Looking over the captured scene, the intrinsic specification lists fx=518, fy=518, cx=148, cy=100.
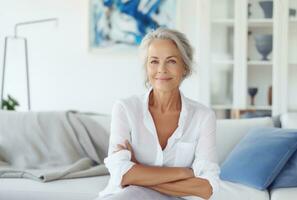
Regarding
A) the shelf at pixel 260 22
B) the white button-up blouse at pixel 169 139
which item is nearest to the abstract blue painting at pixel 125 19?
the shelf at pixel 260 22

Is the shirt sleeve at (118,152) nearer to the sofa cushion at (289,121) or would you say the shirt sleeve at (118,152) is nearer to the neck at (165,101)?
the neck at (165,101)

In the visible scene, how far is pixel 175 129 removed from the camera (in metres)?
1.95

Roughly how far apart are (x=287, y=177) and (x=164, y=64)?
3.02 feet

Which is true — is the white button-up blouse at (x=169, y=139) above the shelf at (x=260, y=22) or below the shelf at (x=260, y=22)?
below

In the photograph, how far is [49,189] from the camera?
2459 mm

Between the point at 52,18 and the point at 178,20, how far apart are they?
1107 mm

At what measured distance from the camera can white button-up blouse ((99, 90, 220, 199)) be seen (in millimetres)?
1892

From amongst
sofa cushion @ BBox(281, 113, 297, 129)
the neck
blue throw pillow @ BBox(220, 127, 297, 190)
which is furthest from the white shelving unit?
the neck

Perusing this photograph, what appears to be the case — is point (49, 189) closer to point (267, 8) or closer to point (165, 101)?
point (165, 101)

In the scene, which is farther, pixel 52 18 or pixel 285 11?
pixel 52 18

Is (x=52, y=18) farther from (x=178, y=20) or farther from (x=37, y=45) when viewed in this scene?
(x=178, y=20)

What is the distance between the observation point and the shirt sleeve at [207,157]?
185 cm

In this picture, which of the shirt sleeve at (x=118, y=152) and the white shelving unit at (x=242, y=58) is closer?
the shirt sleeve at (x=118, y=152)

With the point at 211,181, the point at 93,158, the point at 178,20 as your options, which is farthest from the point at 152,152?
the point at 178,20
